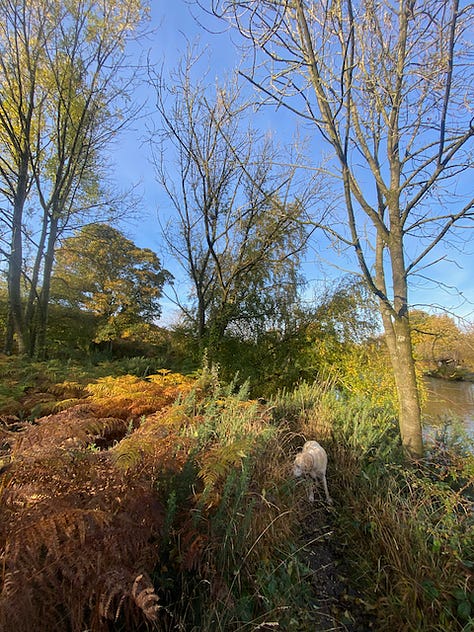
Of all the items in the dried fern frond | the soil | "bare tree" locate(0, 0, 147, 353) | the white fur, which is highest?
"bare tree" locate(0, 0, 147, 353)

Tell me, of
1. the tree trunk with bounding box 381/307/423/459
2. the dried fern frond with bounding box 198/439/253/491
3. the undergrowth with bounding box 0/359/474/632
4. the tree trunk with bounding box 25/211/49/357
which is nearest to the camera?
the undergrowth with bounding box 0/359/474/632

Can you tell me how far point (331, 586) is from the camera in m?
1.74

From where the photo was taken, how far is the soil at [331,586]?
154 cm

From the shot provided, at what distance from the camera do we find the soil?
1536 mm

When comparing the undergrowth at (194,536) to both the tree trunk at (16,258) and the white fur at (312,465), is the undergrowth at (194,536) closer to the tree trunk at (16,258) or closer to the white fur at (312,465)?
the white fur at (312,465)

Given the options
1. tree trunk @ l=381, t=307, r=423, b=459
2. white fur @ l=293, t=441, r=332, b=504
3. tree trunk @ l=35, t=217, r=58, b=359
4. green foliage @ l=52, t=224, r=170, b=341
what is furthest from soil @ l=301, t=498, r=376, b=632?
green foliage @ l=52, t=224, r=170, b=341

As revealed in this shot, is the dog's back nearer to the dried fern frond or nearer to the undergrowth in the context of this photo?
the undergrowth

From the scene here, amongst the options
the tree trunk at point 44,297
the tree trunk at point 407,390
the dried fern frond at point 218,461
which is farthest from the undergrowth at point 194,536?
the tree trunk at point 44,297

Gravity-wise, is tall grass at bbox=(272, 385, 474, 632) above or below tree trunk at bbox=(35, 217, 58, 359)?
below

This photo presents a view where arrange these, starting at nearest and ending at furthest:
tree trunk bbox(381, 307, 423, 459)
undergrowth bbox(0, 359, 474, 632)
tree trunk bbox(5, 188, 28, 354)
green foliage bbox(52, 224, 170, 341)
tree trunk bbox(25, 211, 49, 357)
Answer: undergrowth bbox(0, 359, 474, 632) < tree trunk bbox(381, 307, 423, 459) < tree trunk bbox(5, 188, 28, 354) < tree trunk bbox(25, 211, 49, 357) < green foliage bbox(52, 224, 170, 341)

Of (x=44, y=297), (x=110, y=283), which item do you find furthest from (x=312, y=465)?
(x=110, y=283)

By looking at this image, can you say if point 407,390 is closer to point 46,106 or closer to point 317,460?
point 317,460

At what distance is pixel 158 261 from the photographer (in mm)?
14781

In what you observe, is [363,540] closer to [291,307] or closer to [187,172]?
[291,307]
